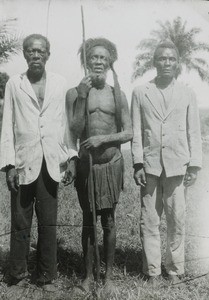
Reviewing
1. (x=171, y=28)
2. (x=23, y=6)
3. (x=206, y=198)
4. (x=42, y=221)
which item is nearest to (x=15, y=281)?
(x=42, y=221)

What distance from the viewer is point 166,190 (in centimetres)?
323

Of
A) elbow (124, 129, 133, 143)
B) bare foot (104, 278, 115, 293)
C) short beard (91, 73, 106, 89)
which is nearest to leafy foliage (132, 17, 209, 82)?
short beard (91, 73, 106, 89)

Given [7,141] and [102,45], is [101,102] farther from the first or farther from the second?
[7,141]

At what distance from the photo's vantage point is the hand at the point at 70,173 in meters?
3.05

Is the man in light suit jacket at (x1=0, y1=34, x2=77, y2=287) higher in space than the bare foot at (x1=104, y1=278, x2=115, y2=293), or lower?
higher

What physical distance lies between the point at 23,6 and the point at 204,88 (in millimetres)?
1753

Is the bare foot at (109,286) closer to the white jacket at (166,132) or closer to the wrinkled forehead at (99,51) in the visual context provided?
the white jacket at (166,132)

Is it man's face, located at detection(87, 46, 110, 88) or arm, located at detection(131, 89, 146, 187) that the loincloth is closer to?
arm, located at detection(131, 89, 146, 187)

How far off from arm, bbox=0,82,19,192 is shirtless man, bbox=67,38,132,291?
462 mm

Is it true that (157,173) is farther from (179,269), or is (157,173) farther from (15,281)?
(15,281)

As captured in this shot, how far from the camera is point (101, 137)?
119 inches

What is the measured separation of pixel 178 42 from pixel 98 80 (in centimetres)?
135

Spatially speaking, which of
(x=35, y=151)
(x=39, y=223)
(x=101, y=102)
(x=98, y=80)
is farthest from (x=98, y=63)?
(x=39, y=223)

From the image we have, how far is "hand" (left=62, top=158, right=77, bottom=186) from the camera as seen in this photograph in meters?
3.05
